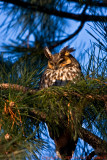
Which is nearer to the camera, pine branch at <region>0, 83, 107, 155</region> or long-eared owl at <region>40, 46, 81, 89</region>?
pine branch at <region>0, 83, 107, 155</region>

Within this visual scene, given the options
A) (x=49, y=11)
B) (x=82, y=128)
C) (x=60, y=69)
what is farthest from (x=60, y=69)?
(x=82, y=128)

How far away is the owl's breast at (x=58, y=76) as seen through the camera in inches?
71.6

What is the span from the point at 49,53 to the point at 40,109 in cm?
90

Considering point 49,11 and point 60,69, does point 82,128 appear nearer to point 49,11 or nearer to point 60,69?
point 60,69

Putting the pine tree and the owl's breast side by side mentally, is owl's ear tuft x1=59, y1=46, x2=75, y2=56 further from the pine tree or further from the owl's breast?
the pine tree

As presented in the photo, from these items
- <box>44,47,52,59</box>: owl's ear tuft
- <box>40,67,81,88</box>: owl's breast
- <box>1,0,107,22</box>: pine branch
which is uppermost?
<box>1,0,107,22</box>: pine branch

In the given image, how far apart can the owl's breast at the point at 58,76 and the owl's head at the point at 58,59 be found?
0.04m

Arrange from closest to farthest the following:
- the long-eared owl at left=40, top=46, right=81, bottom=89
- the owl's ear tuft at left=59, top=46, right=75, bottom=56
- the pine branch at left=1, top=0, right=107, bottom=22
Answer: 1. the pine branch at left=1, top=0, right=107, bottom=22
2. the long-eared owl at left=40, top=46, right=81, bottom=89
3. the owl's ear tuft at left=59, top=46, right=75, bottom=56

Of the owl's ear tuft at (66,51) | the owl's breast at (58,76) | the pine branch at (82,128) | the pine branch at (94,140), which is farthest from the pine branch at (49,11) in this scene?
the pine branch at (94,140)

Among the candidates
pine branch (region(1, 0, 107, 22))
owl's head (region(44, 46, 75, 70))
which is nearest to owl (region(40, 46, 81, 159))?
owl's head (region(44, 46, 75, 70))

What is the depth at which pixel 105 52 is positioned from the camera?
123 cm

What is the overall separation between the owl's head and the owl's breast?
4cm

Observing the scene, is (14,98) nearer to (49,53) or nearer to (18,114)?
(18,114)

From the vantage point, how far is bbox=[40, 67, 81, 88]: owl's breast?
5.97ft
